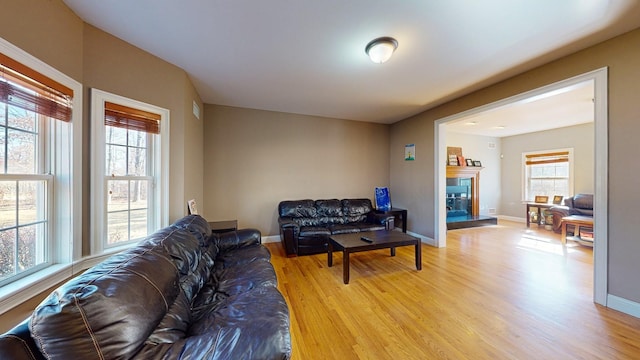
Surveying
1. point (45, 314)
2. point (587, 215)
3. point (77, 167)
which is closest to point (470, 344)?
point (45, 314)

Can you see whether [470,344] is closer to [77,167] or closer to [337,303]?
[337,303]

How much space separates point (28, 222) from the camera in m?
1.52

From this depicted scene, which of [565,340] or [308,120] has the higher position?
[308,120]

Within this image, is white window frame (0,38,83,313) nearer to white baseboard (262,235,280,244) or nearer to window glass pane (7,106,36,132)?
window glass pane (7,106,36,132)

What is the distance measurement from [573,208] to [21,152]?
323 inches

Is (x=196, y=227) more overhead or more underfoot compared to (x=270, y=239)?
more overhead

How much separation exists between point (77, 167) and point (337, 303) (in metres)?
2.51

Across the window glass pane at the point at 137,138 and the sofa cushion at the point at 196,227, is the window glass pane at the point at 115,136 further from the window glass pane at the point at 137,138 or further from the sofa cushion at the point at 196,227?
the sofa cushion at the point at 196,227

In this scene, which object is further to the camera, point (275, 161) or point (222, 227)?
point (275, 161)

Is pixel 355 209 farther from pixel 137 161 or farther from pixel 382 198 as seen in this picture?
pixel 137 161

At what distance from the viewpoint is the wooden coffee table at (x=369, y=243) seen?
9.07 ft

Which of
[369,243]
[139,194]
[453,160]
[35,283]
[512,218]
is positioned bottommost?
[512,218]

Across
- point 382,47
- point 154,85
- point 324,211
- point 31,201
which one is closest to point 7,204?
point 31,201

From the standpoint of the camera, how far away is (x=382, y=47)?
215cm
